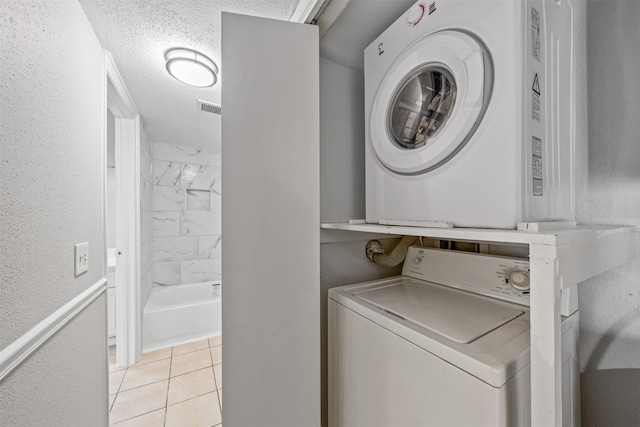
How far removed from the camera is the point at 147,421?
5.21 feet

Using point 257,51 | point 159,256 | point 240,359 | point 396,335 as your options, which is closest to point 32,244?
point 240,359

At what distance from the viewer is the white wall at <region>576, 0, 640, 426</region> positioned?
90 centimetres

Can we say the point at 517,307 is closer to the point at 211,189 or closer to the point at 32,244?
the point at 32,244

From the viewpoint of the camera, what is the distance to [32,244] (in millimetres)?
753

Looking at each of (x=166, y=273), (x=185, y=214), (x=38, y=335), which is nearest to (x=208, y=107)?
(x=38, y=335)

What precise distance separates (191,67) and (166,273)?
2.70 metres

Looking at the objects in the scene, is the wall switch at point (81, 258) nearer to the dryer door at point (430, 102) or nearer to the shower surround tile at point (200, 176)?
the dryer door at point (430, 102)

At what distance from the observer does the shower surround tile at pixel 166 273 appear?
10.4ft

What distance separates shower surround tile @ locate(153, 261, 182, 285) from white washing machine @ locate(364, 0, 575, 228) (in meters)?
3.21

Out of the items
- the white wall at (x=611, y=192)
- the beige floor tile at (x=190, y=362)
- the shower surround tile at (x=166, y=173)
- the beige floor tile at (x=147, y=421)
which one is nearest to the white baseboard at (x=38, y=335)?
the beige floor tile at (x=147, y=421)

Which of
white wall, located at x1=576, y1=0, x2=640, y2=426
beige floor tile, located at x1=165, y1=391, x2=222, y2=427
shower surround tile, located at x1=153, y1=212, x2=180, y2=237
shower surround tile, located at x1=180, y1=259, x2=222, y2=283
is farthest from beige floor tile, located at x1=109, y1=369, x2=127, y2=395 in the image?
white wall, located at x1=576, y1=0, x2=640, y2=426

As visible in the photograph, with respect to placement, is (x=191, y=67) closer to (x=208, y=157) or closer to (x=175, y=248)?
(x=208, y=157)

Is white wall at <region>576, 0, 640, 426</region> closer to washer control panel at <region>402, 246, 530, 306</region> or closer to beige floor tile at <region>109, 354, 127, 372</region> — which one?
washer control panel at <region>402, 246, 530, 306</region>

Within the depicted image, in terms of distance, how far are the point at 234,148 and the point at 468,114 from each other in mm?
795
